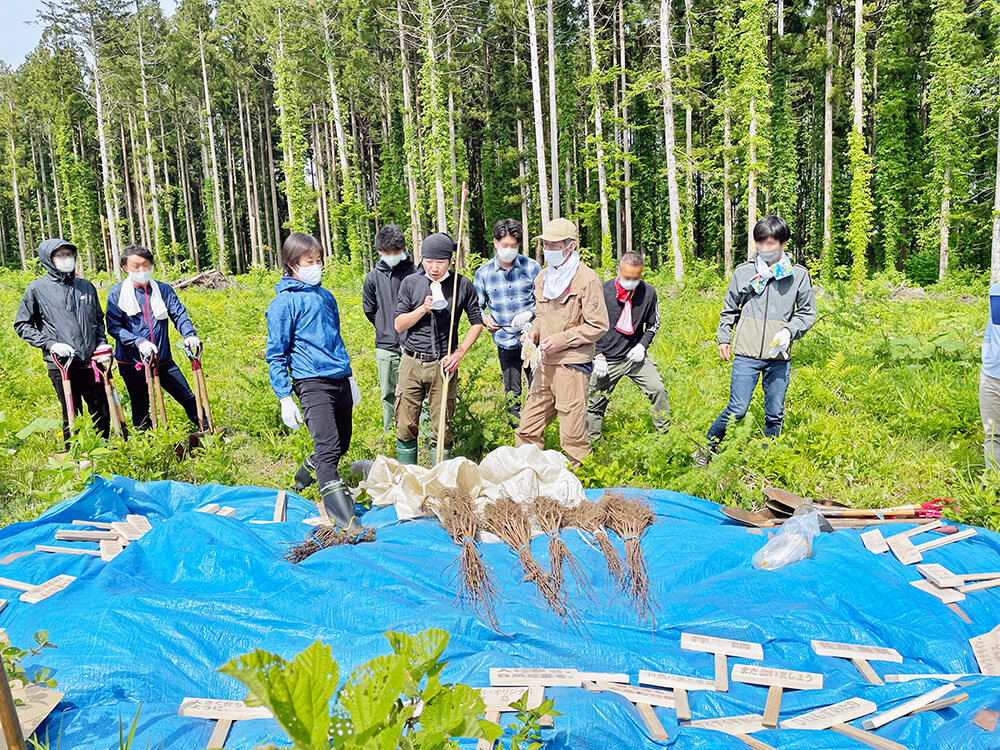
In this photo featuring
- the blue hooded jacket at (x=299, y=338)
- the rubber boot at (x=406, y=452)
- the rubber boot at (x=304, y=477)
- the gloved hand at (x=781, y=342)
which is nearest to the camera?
the blue hooded jacket at (x=299, y=338)

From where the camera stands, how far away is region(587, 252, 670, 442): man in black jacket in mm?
5961

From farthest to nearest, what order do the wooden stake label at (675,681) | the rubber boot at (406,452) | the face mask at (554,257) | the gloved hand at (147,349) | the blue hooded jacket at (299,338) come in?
the gloved hand at (147,349)
the rubber boot at (406,452)
the face mask at (554,257)
the blue hooded jacket at (299,338)
the wooden stake label at (675,681)

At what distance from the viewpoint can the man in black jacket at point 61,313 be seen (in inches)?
226

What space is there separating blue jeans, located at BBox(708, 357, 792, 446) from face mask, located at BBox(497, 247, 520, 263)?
204cm

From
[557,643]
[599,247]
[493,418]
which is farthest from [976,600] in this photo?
[599,247]

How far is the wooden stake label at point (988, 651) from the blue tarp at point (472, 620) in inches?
2.1

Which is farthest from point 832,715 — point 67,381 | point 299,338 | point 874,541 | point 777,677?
point 67,381

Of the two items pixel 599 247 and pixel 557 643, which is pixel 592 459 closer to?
pixel 557 643

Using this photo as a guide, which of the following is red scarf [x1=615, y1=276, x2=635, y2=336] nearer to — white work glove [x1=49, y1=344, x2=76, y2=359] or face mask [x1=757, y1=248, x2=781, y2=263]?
face mask [x1=757, y1=248, x2=781, y2=263]

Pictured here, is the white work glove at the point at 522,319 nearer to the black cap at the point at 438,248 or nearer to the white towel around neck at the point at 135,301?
the black cap at the point at 438,248

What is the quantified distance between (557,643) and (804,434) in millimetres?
3641

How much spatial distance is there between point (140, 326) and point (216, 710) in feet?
14.1

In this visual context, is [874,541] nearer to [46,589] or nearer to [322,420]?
[322,420]

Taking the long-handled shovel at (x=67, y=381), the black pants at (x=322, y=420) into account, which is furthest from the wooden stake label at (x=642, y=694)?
the long-handled shovel at (x=67, y=381)
